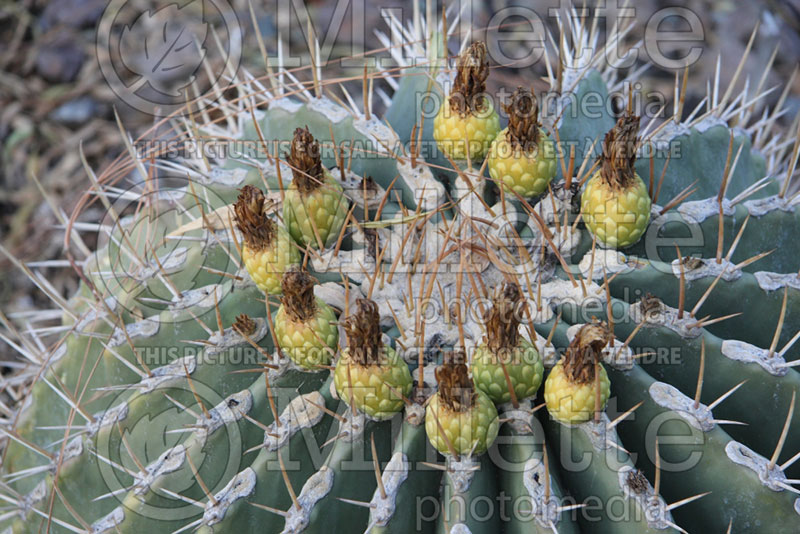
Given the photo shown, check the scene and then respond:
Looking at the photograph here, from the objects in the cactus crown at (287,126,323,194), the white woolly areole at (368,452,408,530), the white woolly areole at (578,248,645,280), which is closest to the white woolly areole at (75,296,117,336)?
the cactus crown at (287,126,323,194)

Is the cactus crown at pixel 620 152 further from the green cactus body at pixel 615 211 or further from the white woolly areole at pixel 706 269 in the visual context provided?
the white woolly areole at pixel 706 269

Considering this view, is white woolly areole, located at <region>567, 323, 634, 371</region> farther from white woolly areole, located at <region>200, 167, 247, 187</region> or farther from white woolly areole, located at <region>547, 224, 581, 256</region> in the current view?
white woolly areole, located at <region>200, 167, 247, 187</region>

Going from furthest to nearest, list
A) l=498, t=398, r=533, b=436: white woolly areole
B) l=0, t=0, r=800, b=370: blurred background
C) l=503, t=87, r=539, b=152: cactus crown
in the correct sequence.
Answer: l=0, t=0, r=800, b=370: blurred background < l=503, t=87, r=539, b=152: cactus crown < l=498, t=398, r=533, b=436: white woolly areole

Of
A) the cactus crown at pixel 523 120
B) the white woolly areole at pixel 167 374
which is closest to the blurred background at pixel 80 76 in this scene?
the cactus crown at pixel 523 120

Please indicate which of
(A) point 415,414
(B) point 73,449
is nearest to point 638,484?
(A) point 415,414

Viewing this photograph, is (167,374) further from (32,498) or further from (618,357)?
(618,357)

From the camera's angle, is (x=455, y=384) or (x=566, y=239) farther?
(x=566, y=239)

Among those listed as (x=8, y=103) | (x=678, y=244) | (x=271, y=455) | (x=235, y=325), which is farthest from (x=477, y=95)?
(x=8, y=103)
